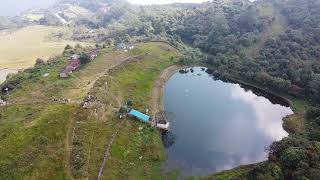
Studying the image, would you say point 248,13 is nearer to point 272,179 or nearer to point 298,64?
point 298,64

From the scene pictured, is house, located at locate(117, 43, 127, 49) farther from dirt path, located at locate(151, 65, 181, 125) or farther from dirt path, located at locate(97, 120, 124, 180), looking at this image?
dirt path, located at locate(97, 120, 124, 180)

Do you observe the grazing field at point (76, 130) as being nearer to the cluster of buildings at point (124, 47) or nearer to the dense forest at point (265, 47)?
the cluster of buildings at point (124, 47)

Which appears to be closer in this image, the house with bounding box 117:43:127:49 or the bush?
the bush

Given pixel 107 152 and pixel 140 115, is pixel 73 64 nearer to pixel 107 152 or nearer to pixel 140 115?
pixel 140 115

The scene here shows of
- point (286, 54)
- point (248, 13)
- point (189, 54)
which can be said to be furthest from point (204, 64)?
point (248, 13)

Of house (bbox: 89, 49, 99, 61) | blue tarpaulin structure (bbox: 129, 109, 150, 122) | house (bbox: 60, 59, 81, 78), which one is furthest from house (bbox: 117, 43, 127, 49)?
blue tarpaulin structure (bbox: 129, 109, 150, 122)

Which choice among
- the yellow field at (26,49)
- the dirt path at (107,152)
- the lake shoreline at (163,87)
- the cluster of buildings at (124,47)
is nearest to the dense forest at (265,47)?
the lake shoreline at (163,87)
